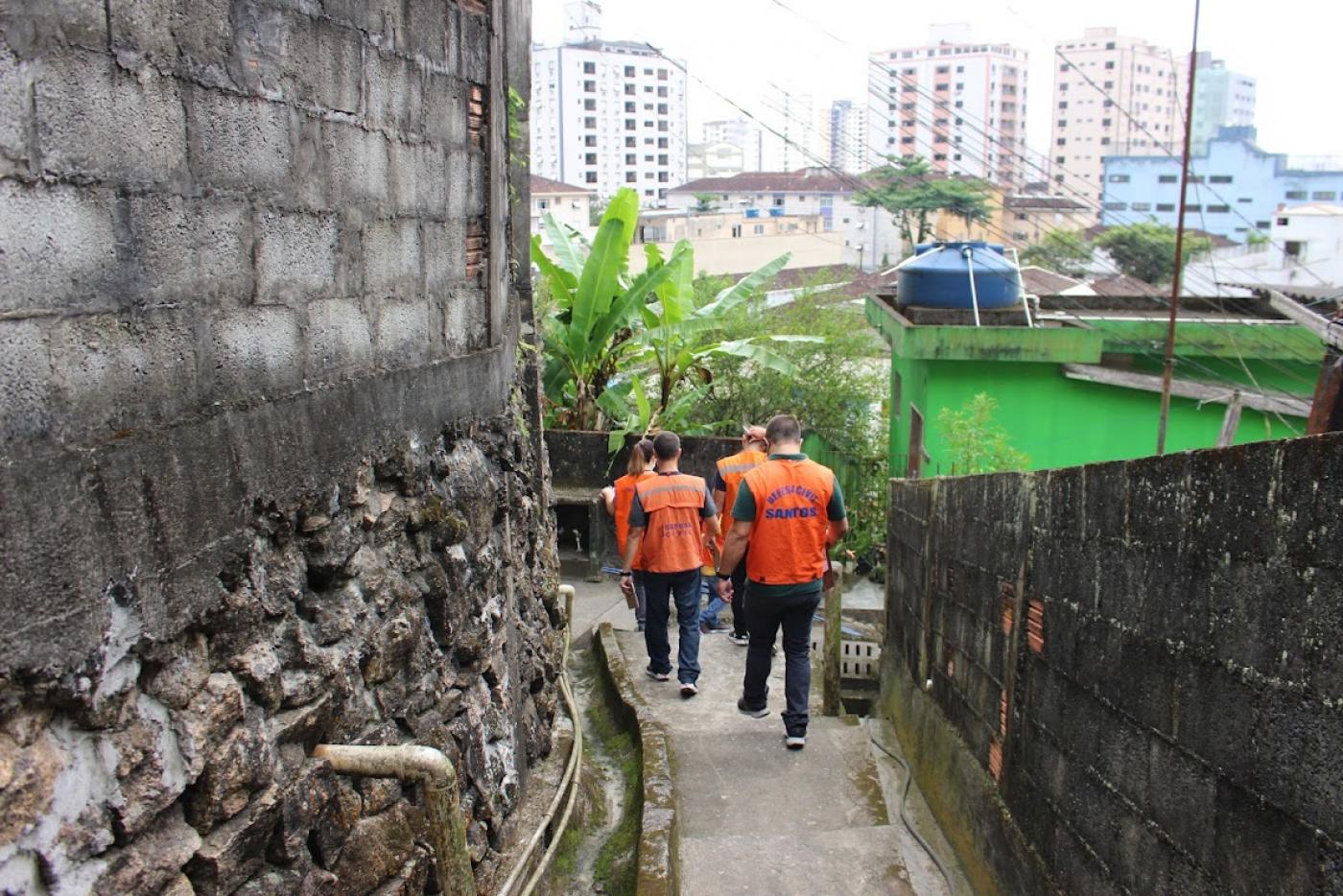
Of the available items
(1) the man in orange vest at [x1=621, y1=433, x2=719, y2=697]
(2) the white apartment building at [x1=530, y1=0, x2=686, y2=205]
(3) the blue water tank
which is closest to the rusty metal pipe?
(1) the man in orange vest at [x1=621, y1=433, x2=719, y2=697]

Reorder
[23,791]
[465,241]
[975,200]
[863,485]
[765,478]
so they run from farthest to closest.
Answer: [975,200] → [863,485] → [765,478] → [465,241] → [23,791]

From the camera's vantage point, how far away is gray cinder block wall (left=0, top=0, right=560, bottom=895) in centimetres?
230

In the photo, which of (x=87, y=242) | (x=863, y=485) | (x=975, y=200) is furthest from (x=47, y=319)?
(x=975, y=200)

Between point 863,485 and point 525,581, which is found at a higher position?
point 525,581

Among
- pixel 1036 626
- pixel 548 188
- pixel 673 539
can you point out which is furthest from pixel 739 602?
pixel 548 188

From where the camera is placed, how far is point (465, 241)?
467cm

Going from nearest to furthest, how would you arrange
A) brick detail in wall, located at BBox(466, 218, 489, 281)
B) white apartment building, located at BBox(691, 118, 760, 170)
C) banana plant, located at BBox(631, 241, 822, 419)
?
1. brick detail in wall, located at BBox(466, 218, 489, 281)
2. banana plant, located at BBox(631, 241, 822, 419)
3. white apartment building, located at BBox(691, 118, 760, 170)

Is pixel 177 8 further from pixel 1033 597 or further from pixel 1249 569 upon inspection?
pixel 1033 597

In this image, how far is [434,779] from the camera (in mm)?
3395

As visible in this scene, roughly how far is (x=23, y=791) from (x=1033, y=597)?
3.64 meters

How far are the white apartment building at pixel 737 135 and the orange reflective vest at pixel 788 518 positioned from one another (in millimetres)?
138767

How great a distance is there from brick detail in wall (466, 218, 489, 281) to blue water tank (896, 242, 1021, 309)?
1013 cm

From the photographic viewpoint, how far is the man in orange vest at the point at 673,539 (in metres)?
7.05

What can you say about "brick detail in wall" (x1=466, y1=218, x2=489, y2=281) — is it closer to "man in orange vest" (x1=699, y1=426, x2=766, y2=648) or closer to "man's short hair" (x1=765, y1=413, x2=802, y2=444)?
"man's short hair" (x1=765, y1=413, x2=802, y2=444)
